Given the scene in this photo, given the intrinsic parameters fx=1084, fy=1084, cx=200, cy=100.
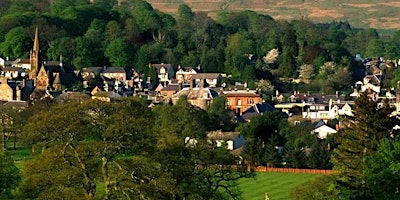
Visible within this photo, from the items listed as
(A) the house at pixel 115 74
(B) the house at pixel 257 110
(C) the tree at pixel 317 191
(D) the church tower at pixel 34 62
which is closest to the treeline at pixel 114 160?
(C) the tree at pixel 317 191

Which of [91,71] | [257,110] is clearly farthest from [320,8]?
[257,110]

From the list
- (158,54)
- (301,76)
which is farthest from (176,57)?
(301,76)

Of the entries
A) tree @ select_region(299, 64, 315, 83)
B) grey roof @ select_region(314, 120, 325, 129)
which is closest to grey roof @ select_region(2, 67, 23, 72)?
tree @ select_region(299, 64, 315, 83)

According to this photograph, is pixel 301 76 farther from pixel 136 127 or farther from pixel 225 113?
pixel 136 127

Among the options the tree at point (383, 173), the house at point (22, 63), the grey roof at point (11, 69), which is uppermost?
the tree at point (383, 173)

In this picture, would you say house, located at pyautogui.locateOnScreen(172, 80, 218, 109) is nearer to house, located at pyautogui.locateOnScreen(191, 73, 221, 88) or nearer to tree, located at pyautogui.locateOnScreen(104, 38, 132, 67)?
house, located at pyautogui.locateOnScreen(191, 73, 221, 88)

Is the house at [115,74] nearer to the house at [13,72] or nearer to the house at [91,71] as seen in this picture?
the house at [91,71]
